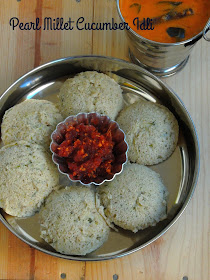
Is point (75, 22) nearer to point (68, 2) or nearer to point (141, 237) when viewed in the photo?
point (68, 2)

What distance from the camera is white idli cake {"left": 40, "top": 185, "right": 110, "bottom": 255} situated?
1.79 m

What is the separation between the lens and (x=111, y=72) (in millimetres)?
2129

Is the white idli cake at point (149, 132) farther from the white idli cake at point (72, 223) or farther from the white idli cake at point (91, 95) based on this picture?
the white idli cake at point (72, 223)

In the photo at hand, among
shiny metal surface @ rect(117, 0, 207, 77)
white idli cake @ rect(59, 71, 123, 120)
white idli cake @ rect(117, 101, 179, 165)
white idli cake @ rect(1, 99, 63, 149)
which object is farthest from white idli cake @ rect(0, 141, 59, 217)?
shiny metal surface @ rect(117, 0, 207, 77)

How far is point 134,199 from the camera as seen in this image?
1.83 metres

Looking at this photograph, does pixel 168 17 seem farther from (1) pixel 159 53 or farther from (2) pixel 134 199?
(2) pixel 134 199

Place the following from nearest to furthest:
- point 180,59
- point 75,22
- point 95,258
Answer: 1. point 95,258
2. point 180,59
3. point 75,22

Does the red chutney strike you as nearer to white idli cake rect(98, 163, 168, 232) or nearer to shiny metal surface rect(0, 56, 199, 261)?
white idli cake rect(98, 163, 168, 232)

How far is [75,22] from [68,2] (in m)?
0.14

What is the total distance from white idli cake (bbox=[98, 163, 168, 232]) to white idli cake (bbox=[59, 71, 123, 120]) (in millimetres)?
347

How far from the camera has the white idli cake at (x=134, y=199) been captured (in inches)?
72.1

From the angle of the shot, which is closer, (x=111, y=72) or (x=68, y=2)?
(x=111, y=72)

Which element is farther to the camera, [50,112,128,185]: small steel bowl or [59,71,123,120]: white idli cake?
[59,71,123,120]: white idli cake

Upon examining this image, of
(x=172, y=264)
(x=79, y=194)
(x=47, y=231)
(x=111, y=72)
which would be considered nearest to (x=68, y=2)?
(x=111, y=72)
